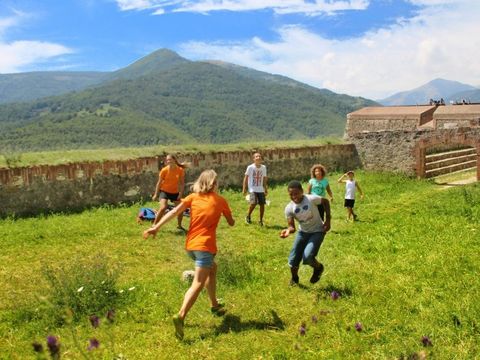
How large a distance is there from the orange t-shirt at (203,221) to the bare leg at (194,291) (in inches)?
9.0

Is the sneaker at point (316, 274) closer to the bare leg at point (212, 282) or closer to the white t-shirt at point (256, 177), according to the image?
the bare leg at point (212, 282)

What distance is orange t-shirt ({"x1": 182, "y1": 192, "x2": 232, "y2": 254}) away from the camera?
4879 mm

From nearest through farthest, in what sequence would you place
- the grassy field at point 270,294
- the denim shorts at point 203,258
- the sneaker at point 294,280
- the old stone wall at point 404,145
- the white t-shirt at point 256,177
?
the grassy field at point 270,294
the denim shorts at point 203,258
the sneaker at point 294,280
the white t-shirt at point 256,177
the old stone wall at point 404,145

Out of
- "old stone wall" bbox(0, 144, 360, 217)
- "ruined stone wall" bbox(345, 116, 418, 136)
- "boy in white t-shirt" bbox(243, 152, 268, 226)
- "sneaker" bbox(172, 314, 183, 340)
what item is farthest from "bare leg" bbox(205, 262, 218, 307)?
"ruined stone wall" bbox(345, 116, 418, 136)

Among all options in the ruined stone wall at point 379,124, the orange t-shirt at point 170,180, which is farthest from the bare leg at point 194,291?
the ruined stone wall at point 379,124

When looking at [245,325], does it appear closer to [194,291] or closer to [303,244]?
[194,291]

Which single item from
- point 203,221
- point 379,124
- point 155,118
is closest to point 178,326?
point 203,221

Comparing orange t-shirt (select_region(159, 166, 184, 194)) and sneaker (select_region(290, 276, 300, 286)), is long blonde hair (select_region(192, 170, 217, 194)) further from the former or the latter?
orange t-shirt (select_region(159, 166, 184, 194))

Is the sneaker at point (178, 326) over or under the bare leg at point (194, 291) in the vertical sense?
under

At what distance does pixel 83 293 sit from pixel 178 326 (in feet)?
4.99

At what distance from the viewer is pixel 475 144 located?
1514 centimetres

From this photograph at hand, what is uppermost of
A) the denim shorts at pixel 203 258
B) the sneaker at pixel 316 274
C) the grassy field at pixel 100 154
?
the grassy field at pixel 100 154

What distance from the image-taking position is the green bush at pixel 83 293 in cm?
538

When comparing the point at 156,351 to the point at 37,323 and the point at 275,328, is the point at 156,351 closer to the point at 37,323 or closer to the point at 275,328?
the point at 275,328
